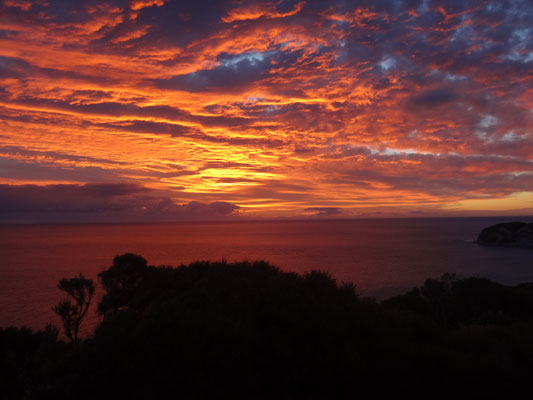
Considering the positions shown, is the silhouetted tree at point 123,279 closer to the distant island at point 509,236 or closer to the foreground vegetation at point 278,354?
the foreground vegetation at point 278,354

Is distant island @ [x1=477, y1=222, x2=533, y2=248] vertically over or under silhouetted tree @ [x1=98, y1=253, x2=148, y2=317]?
under

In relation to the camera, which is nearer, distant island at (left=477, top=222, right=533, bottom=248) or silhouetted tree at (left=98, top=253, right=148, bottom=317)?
silhouetted tree at (left=98, top=253, right=148, bottom=317)

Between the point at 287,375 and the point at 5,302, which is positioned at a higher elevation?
the point at 287,375

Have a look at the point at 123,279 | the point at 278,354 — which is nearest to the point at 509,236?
the point at 123,279

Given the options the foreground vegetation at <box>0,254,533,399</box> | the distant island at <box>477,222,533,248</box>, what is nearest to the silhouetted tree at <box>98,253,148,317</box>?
the foreground vegetation at <box>0,254,533,399</box>

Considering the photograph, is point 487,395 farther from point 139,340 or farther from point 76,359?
point 76,359

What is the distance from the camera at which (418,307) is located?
25953 millimetres

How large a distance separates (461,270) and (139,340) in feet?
236

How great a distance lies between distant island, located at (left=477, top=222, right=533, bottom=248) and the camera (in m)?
110

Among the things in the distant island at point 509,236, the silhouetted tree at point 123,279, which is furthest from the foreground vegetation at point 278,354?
the distant island at point 509,236

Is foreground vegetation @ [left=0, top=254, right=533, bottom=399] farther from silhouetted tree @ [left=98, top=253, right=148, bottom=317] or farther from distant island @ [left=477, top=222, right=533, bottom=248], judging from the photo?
distant island @ [left=477, top=222, right=533, bottom=248]

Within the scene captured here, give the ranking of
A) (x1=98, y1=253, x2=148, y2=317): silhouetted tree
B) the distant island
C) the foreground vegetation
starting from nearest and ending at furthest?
the foreground vegetation < (x1=98, y1=253, x2=148, y2=317): silhouetted tree < the distant island

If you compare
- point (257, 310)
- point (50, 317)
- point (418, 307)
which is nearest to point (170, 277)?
point (257, 310)

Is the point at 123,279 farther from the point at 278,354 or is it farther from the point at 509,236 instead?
the point at 509,236
